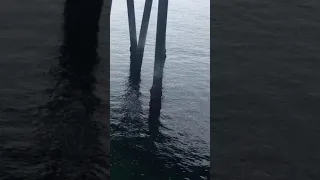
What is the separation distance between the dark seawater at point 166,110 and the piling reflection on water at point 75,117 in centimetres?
1522

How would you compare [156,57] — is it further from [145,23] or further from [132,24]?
[132,24]

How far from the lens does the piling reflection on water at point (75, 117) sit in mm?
10258

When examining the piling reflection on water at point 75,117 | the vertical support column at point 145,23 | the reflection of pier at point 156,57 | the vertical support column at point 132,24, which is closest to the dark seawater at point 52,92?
the piling reflection on water at point 75,117

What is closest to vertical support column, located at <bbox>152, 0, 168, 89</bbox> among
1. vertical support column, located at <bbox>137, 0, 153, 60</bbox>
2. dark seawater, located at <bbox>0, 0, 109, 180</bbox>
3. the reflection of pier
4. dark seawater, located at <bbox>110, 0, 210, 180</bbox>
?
the reflection of pier

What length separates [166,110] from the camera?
3769 centimetres

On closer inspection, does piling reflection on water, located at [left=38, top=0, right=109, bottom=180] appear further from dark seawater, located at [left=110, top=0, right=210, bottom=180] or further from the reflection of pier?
the reflection of pier

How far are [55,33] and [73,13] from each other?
1.32 meters

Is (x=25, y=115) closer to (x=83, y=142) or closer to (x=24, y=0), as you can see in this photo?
(x=83, y=142)

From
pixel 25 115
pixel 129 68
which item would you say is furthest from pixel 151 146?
pixel 25 115
